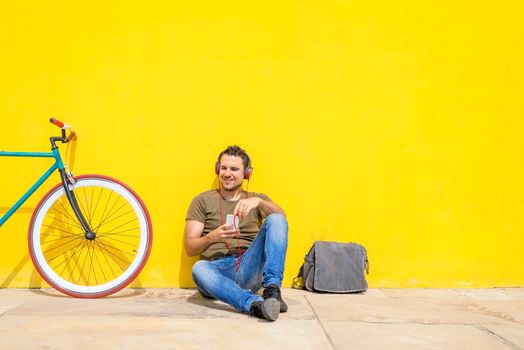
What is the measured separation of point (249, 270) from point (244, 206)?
0.39 meters

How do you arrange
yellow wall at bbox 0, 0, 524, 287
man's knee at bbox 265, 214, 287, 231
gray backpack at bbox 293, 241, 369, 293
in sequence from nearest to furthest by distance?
man's knee at bbox 265, 214, 287, 231 < gray backpack at bbox 293, 241, 369, 293 < yellow wall at bbox 0, 0, 524, 287

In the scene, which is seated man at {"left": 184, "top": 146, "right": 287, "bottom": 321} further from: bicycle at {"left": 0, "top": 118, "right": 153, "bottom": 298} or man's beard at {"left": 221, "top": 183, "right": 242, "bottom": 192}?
bicycle at {"left": 0, "top": 118, "right": 153, "bottom": 298}

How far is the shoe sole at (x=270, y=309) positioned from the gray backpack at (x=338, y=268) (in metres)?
0.89

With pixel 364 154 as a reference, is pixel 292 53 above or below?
above

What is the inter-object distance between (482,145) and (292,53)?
1.48 metres

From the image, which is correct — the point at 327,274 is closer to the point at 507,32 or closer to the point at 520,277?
the point at 520,277

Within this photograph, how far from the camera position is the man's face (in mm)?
3625

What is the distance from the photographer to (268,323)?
9.52 feet

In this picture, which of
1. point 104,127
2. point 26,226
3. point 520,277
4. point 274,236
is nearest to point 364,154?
point 274,236

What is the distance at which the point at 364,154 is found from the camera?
4.00 metres

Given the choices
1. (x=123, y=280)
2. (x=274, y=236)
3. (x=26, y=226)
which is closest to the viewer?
(x=274, y=236)

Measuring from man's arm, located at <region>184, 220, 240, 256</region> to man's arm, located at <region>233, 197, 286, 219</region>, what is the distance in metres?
0.10

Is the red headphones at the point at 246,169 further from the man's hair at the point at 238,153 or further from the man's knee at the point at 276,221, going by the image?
the man's knee at the point at 276,221

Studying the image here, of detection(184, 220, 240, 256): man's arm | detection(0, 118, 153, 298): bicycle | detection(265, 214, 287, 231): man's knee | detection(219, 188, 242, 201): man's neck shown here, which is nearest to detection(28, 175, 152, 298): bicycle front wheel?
detection(0, 118, 153, 298): bicycle
